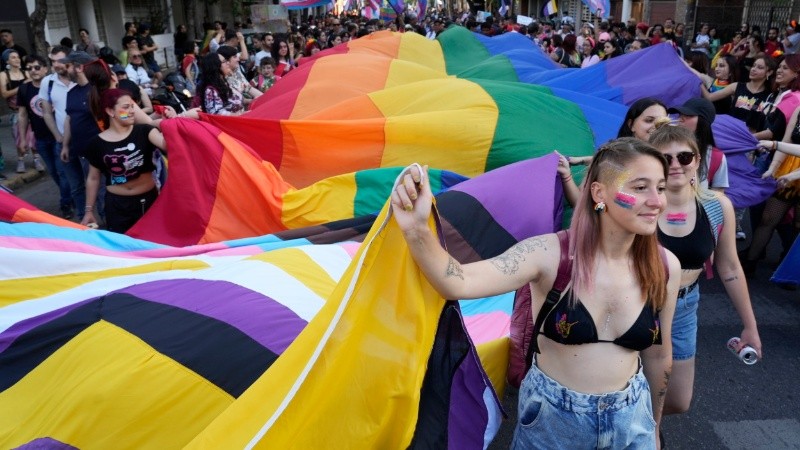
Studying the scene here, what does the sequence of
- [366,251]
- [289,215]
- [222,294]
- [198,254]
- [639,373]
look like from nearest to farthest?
[366,251], [639,373], [222,294], [198,254], [289,215]

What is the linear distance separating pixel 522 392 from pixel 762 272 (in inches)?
172

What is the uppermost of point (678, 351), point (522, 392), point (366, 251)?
point (366, 251)

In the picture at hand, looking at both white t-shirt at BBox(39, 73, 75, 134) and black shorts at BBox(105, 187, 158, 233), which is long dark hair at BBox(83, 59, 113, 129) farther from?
white t-shirt at BBox(39, 73, 75, 134)

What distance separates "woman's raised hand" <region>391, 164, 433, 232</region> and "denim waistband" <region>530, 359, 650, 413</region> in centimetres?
77

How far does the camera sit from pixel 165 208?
4688mm

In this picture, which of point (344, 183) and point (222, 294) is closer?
point (222, 294)

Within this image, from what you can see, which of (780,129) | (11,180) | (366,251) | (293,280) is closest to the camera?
(366,251)

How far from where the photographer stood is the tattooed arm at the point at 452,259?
1.81 m

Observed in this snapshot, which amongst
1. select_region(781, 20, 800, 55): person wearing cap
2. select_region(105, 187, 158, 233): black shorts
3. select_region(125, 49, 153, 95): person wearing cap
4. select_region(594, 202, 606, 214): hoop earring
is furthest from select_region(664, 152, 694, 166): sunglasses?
select_region(781, 20, 800, 55): person wearing cap

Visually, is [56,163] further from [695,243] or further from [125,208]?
[695,243]

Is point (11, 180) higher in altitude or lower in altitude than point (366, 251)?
lower

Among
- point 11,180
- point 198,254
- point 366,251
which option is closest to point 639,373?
point 366,251

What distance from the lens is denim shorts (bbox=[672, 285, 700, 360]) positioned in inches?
113

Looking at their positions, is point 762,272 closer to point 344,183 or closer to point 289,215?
point 344,183
